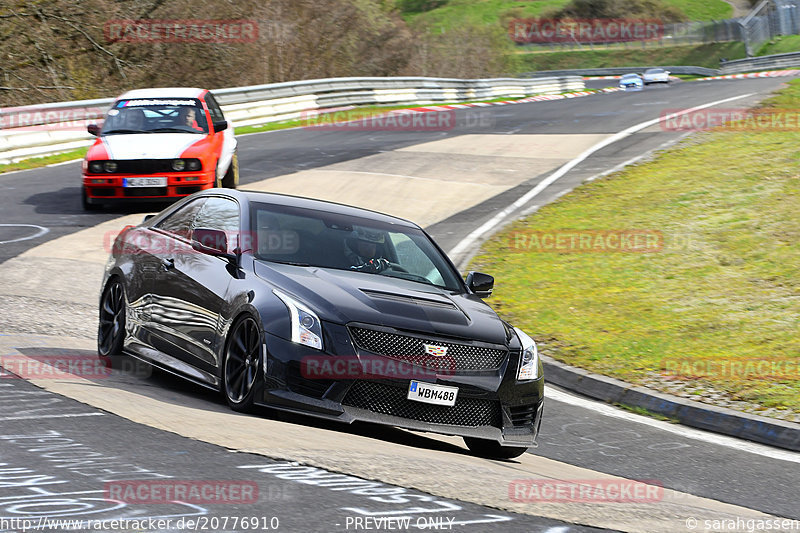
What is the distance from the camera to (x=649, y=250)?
14.9m

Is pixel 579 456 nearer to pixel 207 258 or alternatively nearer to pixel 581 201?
pixel 207 258

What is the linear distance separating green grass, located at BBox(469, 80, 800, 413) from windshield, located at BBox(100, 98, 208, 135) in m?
5.34

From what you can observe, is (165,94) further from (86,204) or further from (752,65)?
(752,65)

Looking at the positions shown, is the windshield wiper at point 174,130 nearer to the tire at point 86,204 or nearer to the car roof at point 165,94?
the car roof at point 165,94

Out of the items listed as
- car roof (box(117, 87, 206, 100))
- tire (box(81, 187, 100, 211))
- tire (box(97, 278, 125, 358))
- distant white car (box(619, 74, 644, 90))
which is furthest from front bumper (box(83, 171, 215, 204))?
distant white car (box(619, 74, 644, 90))

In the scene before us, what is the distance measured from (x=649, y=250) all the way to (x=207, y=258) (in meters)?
8.61

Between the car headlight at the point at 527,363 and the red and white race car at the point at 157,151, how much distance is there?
9798 millimetres

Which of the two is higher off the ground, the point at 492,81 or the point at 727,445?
the point at 492,81

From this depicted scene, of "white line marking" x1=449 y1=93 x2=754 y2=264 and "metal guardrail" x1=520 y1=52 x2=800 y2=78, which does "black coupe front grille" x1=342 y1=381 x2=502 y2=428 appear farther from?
"metal guardrail" x1=520 y1=52 x2=800 y2=78

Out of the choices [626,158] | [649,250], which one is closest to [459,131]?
[626,158]

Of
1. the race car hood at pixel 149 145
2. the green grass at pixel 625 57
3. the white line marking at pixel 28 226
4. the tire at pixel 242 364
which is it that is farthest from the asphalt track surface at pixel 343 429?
the green grass at pixel 625 57

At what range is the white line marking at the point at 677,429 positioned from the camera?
8007mm

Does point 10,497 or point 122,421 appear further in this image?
point 122,421

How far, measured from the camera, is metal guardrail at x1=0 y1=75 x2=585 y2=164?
22.7m
